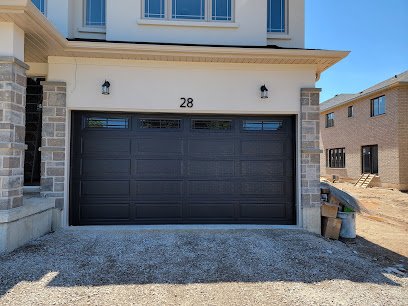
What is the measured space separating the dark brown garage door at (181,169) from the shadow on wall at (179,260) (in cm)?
84

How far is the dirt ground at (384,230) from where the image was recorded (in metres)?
6.63

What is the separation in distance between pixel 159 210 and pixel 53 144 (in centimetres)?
268

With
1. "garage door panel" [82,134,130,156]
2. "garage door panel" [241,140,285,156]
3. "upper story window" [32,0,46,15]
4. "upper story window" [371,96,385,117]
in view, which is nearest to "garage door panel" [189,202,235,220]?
"garage door panel" [241,140,285,156]

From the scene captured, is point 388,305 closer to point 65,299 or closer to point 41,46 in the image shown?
point 65,299

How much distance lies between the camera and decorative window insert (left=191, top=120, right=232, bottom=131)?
750 centimetres

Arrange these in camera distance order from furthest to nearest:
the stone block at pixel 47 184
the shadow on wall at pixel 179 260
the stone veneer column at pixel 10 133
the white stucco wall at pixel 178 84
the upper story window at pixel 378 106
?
the upper story window at pixel 378 106 → the white stucco wall at pixel 178 84 → the stone block at pixel 47 184 → the stone veneer column at pixel 10 133 → the shadow on wall at pixel 179 260

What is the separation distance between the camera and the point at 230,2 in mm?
7902

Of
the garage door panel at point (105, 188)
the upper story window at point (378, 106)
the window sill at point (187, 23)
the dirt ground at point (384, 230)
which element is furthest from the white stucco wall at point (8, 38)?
the upper story window at point (378, 106)

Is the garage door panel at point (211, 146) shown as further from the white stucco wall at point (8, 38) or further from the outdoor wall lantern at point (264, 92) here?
the white stucco wall at point (8, 38)

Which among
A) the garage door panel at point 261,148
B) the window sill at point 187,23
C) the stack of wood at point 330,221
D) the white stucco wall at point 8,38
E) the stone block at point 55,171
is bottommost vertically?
the stack of wood at point 330,221

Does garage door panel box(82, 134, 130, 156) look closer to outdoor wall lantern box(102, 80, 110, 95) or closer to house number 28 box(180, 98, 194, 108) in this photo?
outdoor wall lantern box(102, 80, 110, 95)

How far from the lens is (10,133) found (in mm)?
5402

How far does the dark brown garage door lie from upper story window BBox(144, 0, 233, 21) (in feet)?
8.07

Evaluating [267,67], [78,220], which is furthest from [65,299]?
[267,67]
